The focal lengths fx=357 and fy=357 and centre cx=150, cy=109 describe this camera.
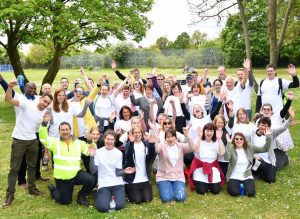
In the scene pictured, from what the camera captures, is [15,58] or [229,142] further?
[15,58]

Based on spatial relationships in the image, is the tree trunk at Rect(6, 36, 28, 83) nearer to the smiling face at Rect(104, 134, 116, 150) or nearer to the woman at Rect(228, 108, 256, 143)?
the smiling face at Rect(104, 134, 116, 150)

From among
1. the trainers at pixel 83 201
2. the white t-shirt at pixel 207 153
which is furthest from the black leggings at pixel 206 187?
the trainers at pixel 83 201

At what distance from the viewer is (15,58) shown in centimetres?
1823

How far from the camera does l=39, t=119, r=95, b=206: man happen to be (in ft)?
20.6

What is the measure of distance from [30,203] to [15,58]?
13.4 m

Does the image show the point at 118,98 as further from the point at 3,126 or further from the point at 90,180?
the point at 3,126

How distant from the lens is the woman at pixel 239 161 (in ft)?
22.3

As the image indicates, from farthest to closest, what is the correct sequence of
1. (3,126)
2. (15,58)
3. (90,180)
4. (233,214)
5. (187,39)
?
(187,39) < (15,58) < (3,126) < (90,180) < (233,214)

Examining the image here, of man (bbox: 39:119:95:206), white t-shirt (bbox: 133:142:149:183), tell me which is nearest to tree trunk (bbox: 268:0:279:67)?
white t-shirt (bbox: 133:142:149:183)

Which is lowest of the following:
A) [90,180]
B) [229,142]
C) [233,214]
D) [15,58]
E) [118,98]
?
[233,214]

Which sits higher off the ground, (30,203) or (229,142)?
(229,142)

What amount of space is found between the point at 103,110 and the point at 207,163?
2.81 meters

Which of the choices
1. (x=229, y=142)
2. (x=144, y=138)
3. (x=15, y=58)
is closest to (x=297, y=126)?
(x=229, y=142)

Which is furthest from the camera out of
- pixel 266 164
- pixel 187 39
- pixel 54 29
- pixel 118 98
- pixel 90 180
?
pixel 187 39
